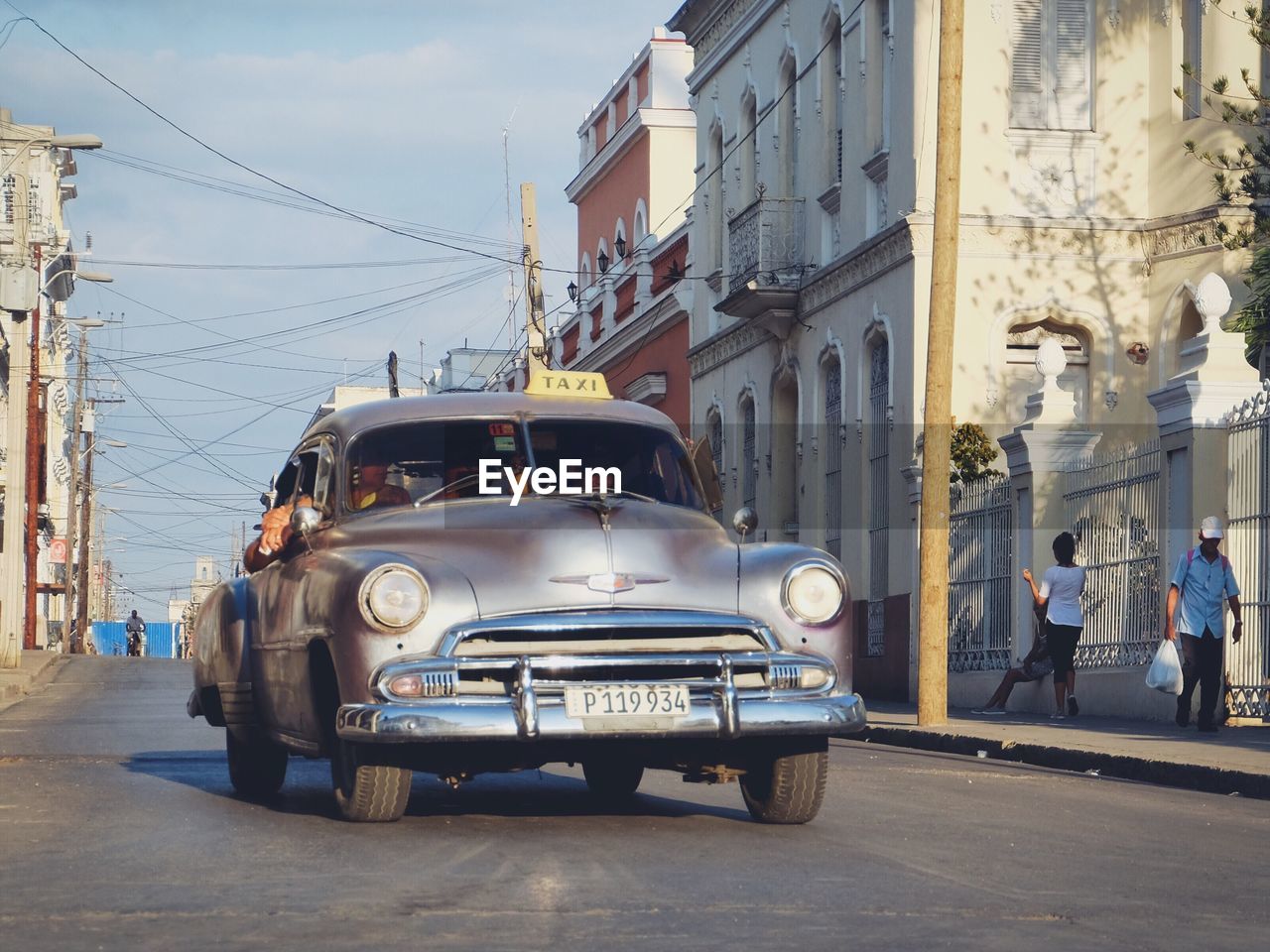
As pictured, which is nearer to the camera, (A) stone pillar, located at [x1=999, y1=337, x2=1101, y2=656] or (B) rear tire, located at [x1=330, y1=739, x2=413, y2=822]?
(B) rear tire, located at [x1=330, y1=739, x2=413, y2=822]

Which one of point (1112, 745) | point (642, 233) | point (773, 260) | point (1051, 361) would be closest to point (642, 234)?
point (642, 233)

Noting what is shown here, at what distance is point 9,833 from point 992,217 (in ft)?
60.1

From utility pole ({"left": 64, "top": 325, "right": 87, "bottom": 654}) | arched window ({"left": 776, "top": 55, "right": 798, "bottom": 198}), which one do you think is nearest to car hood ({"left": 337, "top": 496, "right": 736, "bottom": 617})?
arched window ({"left": 776, "top": 55, "right": 798, "bottom": 198})

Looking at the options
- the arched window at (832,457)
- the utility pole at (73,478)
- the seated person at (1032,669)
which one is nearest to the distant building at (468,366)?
the utility pole at (73,478)

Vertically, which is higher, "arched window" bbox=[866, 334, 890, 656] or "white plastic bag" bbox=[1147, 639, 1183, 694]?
"arched window" bbox=[866, 334, 890, 656]

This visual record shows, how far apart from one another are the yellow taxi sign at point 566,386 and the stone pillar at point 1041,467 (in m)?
11.5

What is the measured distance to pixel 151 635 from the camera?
12244cm

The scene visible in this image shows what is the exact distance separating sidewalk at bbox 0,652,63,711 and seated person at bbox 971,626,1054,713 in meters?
10.8

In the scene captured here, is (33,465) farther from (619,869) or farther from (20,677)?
(619,869)

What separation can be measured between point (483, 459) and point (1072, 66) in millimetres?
17577

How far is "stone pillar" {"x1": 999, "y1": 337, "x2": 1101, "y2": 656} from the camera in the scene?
21.6 m

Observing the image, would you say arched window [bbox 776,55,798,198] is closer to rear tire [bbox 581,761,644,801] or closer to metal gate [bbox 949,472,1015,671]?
metal gate [bbox 949,472,1015,671]

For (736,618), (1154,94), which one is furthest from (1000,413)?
(736,618)

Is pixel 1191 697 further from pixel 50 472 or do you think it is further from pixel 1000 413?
pixel 50 472
